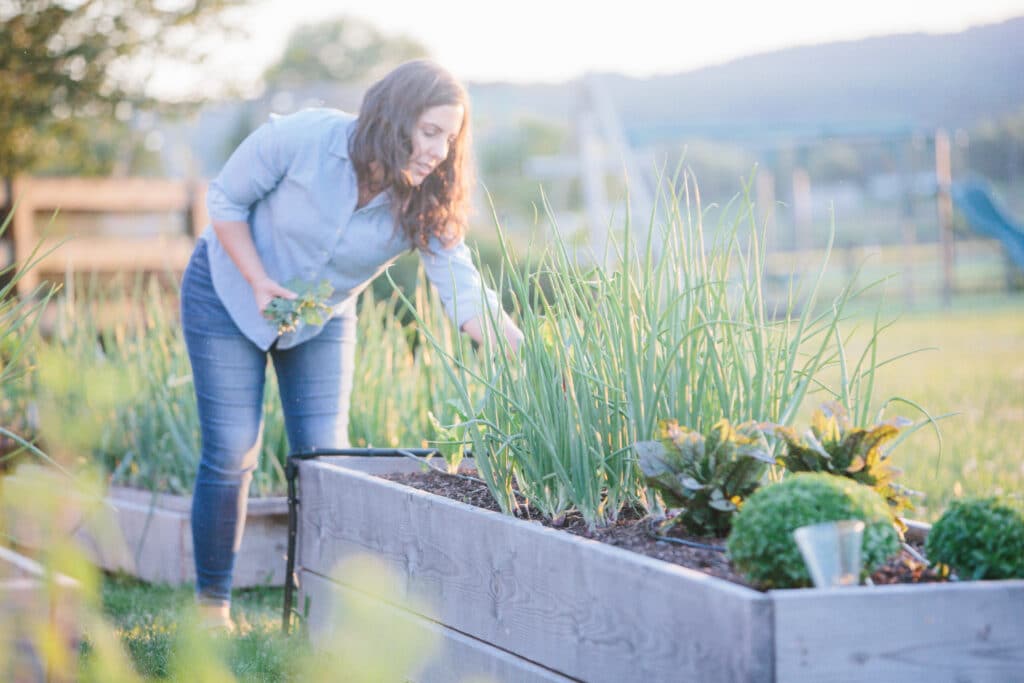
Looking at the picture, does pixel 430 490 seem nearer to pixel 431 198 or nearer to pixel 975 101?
pixel 431 198

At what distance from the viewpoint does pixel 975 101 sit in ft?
180

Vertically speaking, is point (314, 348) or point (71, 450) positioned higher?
point (71, 450)

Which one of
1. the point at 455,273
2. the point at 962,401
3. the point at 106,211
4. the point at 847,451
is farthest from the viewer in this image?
the point at 106,211

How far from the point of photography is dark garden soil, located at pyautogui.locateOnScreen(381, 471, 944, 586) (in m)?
1.46

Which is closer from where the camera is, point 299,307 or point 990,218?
point 299,307

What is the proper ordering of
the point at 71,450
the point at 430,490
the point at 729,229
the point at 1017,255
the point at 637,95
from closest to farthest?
1. the point at 71,450
2. the point at 729,229
3. the point at 430,490
4. the point at 1017,255
5. the point at 637,95

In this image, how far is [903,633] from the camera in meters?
1.24

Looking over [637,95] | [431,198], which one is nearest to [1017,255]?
[431,198]

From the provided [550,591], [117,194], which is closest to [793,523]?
[550,591]

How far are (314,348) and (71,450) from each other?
1634 millimetres

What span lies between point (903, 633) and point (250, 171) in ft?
5.43

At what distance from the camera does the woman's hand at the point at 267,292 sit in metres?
2.26

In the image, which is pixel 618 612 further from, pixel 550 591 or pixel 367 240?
pixel 367 240

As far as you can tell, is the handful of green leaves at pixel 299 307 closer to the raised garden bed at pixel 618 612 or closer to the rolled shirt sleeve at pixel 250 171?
the rolled shirt sleeve at pixel 250 171
